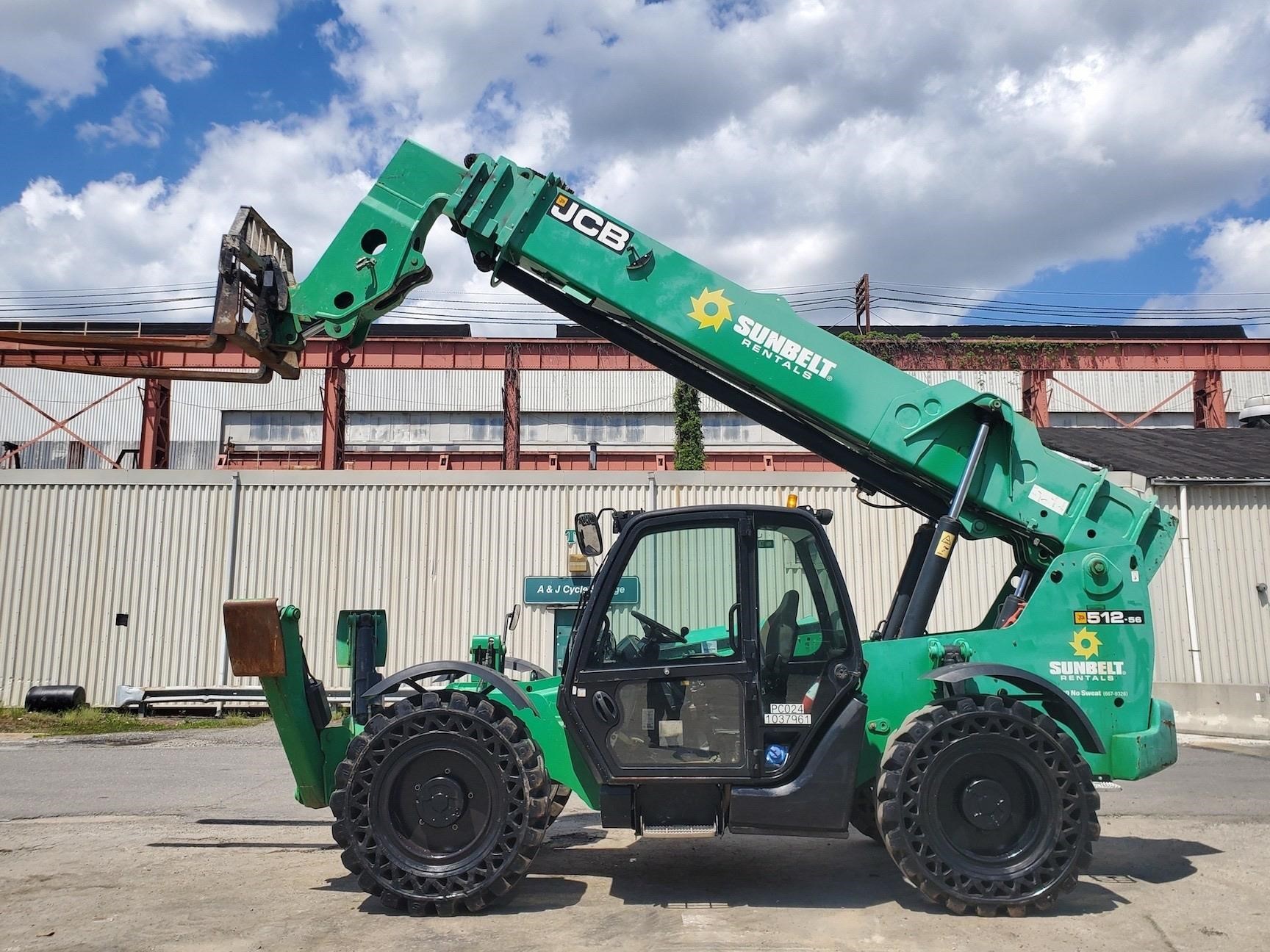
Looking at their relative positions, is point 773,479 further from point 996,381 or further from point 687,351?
point 996,381

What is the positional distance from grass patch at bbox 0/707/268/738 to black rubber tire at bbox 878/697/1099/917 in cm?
1223

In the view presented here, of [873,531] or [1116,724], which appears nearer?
[1116,724]

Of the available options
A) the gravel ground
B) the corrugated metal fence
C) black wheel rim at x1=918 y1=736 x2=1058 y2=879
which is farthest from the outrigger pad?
the corrugated metal fence

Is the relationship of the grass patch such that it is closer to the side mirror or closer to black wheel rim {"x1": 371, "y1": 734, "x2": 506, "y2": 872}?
black wheel rim {"x1": 371, "y1": 734, "x2": 506, "y2": 872}

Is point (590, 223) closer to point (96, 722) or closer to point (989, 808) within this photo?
point (989, 808)

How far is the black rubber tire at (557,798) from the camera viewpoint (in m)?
5.25

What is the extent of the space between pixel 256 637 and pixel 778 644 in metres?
2.91

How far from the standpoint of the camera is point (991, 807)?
5043mm

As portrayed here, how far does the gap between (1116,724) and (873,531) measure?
1133 centimetres

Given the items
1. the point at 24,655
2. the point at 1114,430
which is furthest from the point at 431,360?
the point at 1114,430

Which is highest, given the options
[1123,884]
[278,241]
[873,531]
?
[278,241]

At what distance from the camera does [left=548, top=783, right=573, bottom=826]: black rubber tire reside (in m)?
5.25

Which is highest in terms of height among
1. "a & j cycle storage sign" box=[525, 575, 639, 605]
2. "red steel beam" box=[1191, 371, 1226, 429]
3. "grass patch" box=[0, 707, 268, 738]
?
"red steel beam" box=[1191, 371, 1226, 429]

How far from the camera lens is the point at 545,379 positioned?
35.7 m
